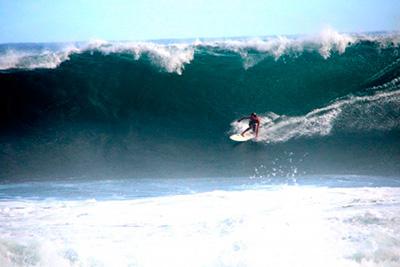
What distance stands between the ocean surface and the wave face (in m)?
0.04

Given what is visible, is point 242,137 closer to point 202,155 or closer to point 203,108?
point 202,155

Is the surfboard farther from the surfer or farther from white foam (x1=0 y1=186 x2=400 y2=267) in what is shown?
white foam (x1=0 y1=186 x2=400 y2=267)

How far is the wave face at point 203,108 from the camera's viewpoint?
7.67m


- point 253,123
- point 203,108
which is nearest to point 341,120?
point 253,123

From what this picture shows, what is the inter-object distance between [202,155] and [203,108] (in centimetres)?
186

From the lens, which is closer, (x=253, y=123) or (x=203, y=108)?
(x=253, y=123)

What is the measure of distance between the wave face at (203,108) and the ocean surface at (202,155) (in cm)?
4

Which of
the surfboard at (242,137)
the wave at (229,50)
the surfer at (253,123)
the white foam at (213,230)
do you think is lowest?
the white foam at (213,230)

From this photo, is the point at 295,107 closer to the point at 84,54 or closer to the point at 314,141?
the point at 314,141

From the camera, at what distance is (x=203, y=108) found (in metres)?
9.62

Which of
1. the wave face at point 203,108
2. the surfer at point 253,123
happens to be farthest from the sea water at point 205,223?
the surfer at point 253,123

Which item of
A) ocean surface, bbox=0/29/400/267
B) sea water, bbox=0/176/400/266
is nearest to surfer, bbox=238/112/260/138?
ocean surface, bbox=0/29/400/267

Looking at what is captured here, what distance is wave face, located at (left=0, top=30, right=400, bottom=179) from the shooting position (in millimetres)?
7672

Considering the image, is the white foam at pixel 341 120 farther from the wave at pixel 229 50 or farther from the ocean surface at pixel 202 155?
the wave at pixel 229 50
